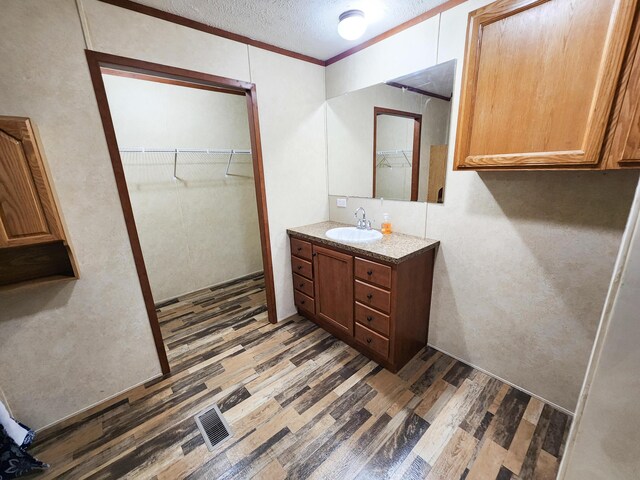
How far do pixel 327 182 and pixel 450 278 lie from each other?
1.47 meters

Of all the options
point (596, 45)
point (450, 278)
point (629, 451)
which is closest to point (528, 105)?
point (596, 45)

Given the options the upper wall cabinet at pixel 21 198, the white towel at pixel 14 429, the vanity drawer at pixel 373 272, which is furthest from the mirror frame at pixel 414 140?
the white towel at pixel 14 429

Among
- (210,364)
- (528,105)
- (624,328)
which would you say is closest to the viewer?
(624,328)

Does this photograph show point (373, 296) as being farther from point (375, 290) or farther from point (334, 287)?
point (334, 287)

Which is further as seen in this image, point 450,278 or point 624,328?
point 450,278

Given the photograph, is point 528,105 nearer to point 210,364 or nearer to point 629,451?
point 629,451

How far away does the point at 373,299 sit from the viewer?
1.81 meters

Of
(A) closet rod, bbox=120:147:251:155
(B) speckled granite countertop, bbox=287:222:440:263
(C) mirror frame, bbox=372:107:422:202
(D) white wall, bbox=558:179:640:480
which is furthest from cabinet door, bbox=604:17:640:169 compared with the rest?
Result: (A) closet rod, bbox=120:147:251:155

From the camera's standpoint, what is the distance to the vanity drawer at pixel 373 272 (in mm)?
1681

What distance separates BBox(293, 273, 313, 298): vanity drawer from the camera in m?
Result: 2.38

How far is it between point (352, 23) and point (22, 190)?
78.4 inches

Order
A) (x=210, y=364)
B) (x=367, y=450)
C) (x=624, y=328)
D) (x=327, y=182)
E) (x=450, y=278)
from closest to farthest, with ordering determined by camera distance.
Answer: (x=624, y=328) < (x=367, y=450) < (x=450, y=278) < (x=210, y=364) < (x=327, y=182)

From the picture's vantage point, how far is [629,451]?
0.67m

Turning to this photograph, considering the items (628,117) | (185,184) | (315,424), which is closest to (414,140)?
(628,117)
